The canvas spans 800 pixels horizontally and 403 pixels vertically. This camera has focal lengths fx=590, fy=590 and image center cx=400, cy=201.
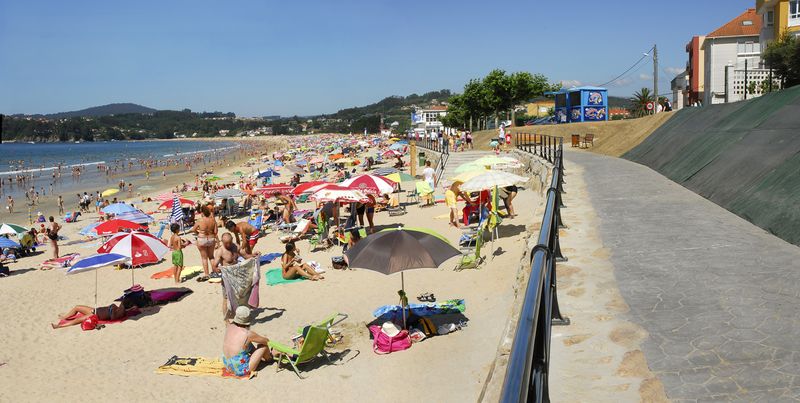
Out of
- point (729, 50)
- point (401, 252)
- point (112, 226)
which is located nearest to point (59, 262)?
point (112, 226)

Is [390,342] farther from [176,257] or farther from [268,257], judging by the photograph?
[268,257]

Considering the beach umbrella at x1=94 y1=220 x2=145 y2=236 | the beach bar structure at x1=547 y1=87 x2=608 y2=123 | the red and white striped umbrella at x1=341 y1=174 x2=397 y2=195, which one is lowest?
the beach umbrella at x1=94 y1=220 x2=145 y2=236

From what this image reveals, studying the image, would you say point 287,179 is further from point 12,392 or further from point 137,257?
point 12,392

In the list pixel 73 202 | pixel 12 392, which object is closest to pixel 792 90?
pixel 12 392

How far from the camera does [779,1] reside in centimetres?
2869

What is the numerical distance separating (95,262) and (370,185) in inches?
255

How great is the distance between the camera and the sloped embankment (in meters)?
7.34

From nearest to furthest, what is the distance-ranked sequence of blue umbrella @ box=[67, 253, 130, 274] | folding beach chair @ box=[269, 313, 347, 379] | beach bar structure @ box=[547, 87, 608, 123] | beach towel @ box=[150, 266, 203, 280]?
1. folding beach chair @ box=[269, 313, 347, 379]
2. blue umbrella @ box=[67, 253, 130, 274]
3. beach towel @ box=[150, 266, 203, 280]
4. beach bar structure @ box=[547, 87, 608, 123]

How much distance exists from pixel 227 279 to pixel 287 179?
3070 centimetres

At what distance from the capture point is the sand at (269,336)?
6.85 metres

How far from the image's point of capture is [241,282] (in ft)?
29.2

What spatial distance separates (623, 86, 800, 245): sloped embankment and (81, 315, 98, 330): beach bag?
9.89 meters

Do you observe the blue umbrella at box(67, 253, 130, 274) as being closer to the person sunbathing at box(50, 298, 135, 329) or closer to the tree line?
the person sunbathing at box(50, 298, 135, 329)

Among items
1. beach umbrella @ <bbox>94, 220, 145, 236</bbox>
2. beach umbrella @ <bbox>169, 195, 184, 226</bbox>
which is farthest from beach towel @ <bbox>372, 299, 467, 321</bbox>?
beach umbrella @ <bbox>169, 195, 184, 226</bbox>
